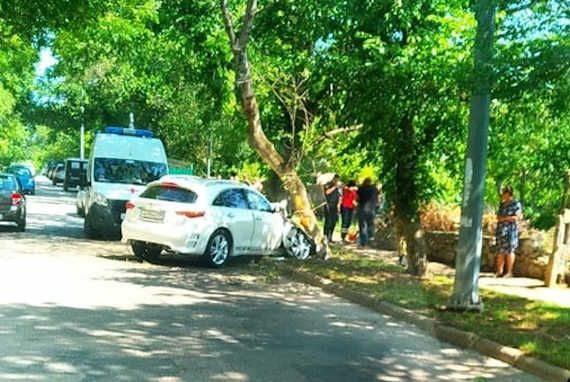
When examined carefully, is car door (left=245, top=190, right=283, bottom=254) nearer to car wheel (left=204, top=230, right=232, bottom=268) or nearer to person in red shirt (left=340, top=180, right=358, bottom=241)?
car wheel (left=204, top=230, right=232, bottom=268)

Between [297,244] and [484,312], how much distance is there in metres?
6.83

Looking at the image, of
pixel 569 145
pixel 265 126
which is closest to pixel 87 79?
pixel 265 126

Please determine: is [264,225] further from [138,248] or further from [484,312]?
[484,312]

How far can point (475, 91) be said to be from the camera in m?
8.59

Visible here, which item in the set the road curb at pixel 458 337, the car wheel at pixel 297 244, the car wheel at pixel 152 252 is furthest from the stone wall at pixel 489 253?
the car wheel at pixel 152 252

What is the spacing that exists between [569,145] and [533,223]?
10.6 ft

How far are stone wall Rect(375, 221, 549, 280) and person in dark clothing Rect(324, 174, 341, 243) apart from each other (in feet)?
5.76

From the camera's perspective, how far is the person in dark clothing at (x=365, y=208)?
19.0 m

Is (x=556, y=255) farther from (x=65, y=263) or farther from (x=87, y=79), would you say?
(x=87, y=79)

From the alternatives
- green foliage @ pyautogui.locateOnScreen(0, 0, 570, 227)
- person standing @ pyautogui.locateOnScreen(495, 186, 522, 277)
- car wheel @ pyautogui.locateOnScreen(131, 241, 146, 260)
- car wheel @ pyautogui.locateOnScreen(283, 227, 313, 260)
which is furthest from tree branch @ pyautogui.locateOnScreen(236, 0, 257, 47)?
person standing @ pyautogui.locateOnScreen(495, 186, 522, 277)

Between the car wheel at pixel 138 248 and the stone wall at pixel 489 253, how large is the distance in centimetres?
659

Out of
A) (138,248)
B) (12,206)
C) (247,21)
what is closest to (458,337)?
(138,248)

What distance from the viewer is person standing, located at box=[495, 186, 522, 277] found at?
1329 centimetres

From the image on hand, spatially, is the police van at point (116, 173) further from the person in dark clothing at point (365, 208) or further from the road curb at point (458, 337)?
the road curb at point (458, 337)
